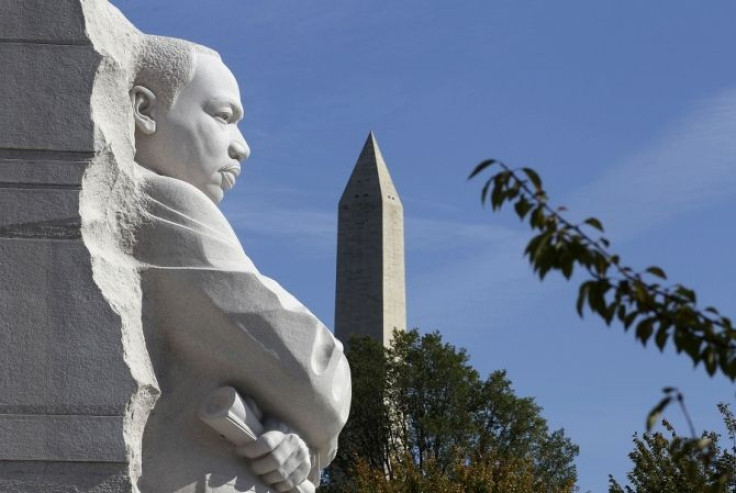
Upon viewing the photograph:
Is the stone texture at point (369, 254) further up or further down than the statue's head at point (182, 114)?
further up

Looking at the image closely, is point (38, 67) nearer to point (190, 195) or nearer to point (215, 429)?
point (190, 195)

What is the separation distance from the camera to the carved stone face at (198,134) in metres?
7.36

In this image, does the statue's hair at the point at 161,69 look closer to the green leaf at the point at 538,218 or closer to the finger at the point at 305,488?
the finger at the point at 305,488

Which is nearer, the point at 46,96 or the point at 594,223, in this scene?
the point at 594,223

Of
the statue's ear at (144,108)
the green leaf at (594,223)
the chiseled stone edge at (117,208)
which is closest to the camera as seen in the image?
the green leaf at (594,223)

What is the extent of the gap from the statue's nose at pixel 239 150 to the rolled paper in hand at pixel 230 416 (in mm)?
1279

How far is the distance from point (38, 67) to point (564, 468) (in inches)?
1225

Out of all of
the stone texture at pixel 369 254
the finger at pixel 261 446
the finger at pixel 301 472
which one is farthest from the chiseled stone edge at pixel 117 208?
the stone texture at pixel 369 254

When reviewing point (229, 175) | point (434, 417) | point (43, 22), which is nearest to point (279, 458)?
point (229, 175)

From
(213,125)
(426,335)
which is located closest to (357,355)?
(426,335)

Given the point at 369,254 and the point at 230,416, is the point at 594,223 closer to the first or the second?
the point at 230,416

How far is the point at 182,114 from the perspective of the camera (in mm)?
7379

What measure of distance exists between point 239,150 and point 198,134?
28cm

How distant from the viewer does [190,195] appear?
7.14 m
